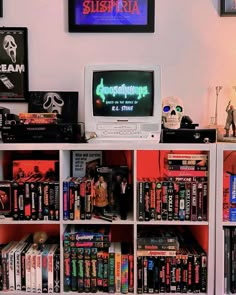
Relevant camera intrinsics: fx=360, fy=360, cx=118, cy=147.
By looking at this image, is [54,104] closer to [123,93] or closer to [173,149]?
[123,93]

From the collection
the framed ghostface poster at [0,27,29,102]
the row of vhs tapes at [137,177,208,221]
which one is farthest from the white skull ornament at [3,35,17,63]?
the row of vhs tapes at [137,177,208,221]

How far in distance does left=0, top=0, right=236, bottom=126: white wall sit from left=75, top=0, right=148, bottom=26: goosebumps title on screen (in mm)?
68

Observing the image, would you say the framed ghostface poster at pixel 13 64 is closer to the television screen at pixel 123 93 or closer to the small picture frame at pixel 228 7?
the television screen at pixel 123 93

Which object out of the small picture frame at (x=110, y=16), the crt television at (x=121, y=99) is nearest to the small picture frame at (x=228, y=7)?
the small picture frame at (x=110, y=16)

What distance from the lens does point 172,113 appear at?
1.82 meters

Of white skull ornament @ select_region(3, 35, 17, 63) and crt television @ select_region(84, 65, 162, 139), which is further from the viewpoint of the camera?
white skull ornament @ select_region(3, 35, 17, 63)

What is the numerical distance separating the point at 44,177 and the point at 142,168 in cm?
55

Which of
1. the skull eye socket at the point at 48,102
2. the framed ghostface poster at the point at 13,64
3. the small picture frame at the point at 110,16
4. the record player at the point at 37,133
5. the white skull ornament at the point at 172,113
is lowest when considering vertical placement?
the record player at the point at 37,133

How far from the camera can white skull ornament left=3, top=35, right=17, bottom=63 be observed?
2.06m

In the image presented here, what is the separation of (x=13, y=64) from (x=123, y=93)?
72 cm

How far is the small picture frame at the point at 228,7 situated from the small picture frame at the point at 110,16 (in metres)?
0.39

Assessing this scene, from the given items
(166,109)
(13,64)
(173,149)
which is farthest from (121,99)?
(13,64)

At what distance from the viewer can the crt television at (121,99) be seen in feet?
5.79

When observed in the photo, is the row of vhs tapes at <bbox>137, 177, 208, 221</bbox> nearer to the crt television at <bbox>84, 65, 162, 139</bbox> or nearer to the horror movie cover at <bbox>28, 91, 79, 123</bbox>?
the crt television at <bbox>84, 65, 162, 139</bbox>
